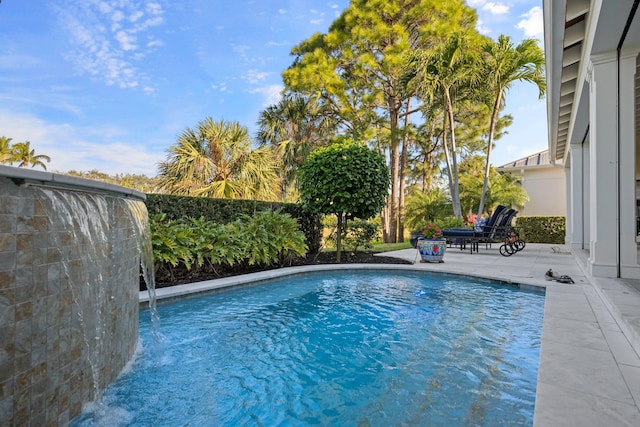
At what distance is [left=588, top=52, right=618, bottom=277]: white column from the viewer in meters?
4.82

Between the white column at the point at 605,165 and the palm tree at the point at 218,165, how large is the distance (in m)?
8.87

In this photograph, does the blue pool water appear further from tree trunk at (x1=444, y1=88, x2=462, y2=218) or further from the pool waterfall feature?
tree trunk at (x1=444, y1=88, x2=462, y2=218)

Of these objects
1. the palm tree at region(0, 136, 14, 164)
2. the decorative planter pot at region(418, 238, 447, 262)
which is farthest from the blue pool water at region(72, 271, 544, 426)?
the palm tree at region(0, 136, 14, 164)

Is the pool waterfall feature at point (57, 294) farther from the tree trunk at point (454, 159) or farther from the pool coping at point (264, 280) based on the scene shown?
the tree trunk at point (454, 159)

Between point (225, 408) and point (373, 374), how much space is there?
109cm

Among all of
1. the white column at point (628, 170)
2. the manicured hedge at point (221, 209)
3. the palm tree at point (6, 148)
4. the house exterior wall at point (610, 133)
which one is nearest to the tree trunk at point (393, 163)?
the manicured hedge at point (221, 209)

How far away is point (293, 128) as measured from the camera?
55.9 feet

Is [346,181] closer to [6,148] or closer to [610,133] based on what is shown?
[610,133]

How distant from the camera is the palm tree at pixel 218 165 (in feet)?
36.3

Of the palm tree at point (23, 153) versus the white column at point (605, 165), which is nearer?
the white column at point (605, 165)

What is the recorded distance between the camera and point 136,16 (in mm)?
12008

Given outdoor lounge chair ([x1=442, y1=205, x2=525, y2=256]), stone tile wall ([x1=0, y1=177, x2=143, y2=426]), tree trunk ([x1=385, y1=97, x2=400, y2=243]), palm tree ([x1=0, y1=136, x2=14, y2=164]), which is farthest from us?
palm tree ([x1=0, y1=136, x2=14, y2=164])

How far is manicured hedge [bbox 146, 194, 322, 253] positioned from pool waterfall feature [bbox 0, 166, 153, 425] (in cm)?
437

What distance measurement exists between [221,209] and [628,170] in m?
7.12
